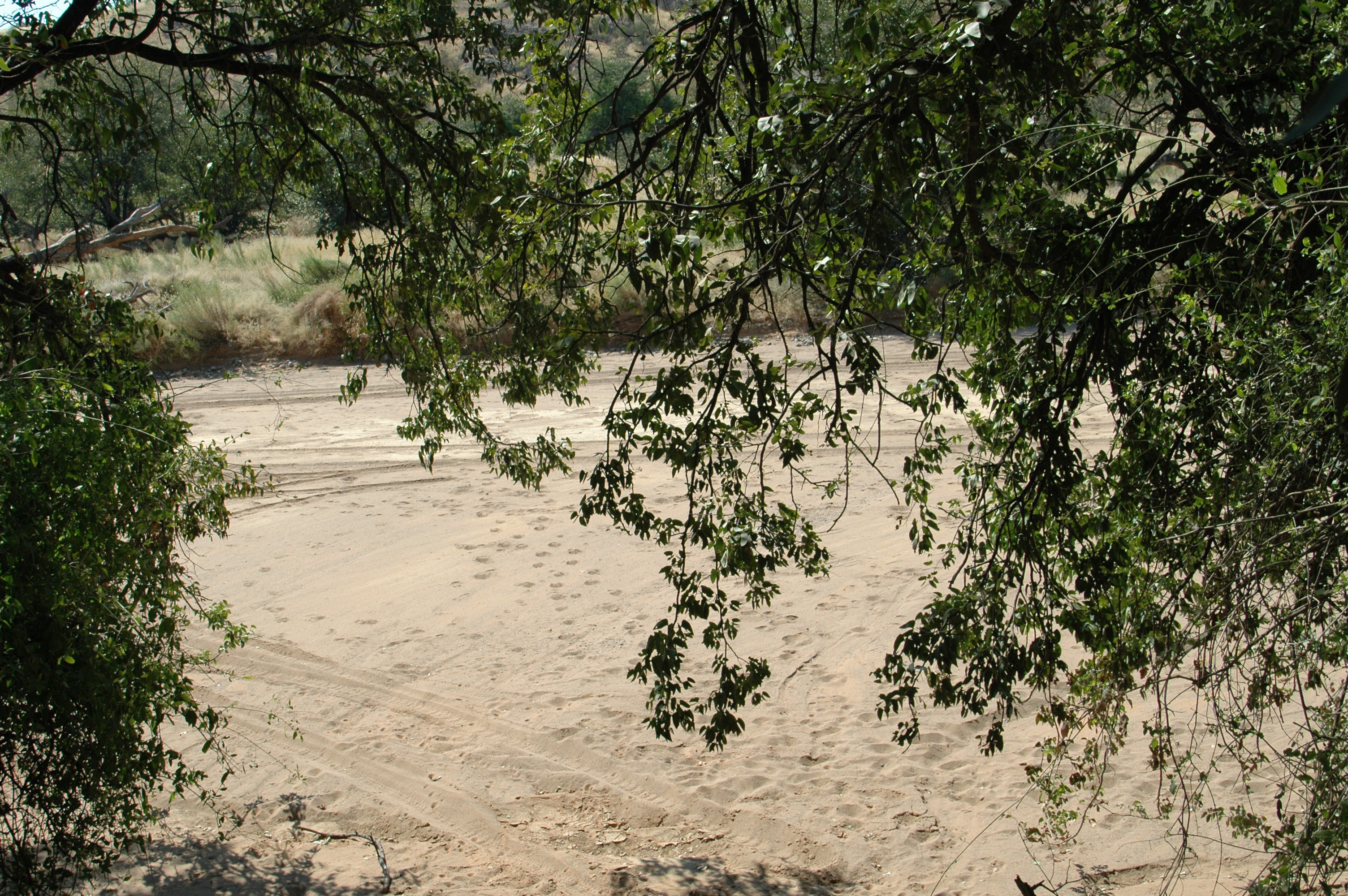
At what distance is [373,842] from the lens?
6.41 m

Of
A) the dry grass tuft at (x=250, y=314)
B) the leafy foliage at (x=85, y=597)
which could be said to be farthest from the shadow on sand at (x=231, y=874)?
the dry grass tuft at (x=250, y=314)

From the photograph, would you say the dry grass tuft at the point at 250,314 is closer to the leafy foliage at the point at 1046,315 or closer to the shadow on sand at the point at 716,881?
the shadow on sand at the point at 716,881

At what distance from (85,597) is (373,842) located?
3.54 m

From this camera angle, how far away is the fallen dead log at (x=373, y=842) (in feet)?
19.7

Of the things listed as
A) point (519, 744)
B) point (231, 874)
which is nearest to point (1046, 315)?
point (519, 744)

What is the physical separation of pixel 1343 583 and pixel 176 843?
6.47 m

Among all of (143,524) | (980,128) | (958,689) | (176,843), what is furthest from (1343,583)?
(176,843)

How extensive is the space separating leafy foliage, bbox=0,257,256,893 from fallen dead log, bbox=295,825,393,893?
189cm

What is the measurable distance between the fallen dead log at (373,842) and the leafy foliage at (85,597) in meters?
1.89

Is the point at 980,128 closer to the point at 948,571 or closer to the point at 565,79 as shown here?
the point at 565,79

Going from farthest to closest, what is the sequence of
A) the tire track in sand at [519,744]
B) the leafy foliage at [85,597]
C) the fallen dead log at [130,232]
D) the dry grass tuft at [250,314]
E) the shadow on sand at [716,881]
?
the dry grass tuft at [250,314]
the fallen dead log at [130,232]
the tire track in sand at [519,744]
the shadow on sand at [716,881]
the leafy foliage at [85,597]

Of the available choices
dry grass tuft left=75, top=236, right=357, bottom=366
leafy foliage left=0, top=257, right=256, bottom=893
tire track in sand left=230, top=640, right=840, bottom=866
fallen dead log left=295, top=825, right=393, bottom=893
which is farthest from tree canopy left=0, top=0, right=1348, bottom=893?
dry grass tuft left=75, top=236, right=357, bottom=366

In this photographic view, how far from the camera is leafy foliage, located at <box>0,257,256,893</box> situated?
3256 mm

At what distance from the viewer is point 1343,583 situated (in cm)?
273
